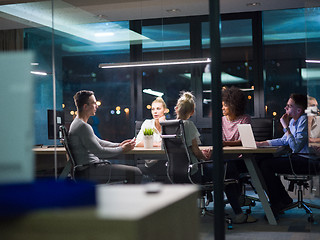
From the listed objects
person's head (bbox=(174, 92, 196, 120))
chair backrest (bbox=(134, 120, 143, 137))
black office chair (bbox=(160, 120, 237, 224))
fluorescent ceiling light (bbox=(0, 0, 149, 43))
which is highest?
fluorescent ceiling light (bbox=(0, 0, 149, 43))

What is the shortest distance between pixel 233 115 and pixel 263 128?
1.80ft

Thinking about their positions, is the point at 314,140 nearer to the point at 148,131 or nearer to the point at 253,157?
the point at 253,157

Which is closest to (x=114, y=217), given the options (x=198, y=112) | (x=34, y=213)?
(x=34, y=213)

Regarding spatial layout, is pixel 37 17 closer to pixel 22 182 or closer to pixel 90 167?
pixel 90 167

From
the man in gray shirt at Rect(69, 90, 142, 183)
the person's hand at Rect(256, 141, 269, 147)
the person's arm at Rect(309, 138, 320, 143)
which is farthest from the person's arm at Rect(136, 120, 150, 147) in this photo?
the person's arm at Rect(309, 138, 320, 143)

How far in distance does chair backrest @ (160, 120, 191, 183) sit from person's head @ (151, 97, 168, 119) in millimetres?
1236

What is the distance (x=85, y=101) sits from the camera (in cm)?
552

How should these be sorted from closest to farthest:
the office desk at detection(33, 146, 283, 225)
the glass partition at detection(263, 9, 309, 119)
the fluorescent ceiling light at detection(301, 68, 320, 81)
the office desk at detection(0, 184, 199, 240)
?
1. the office desk at detection(0, 184, 199, 240)
2. the fluorescent ceiling light at detection(301, 68, 320, 81)
3. the office desk at detection(33, 146, 283, 225)
4. the glass partition at detection(263, 9, 309, 119)

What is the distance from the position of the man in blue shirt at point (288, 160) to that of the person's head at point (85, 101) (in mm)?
1975

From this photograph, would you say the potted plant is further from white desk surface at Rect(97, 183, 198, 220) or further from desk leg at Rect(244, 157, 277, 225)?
white desk surface at Rect(97, 183, 198, 220)

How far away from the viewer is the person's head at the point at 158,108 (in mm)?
6383

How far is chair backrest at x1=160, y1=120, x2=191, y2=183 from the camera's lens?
16.4 feet

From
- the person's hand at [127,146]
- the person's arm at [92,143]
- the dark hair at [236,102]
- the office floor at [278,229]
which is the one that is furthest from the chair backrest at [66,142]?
the dark hair at [236,102]

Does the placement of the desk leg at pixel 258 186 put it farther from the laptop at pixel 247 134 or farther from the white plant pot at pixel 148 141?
the white plant pot at pixel 148 141
